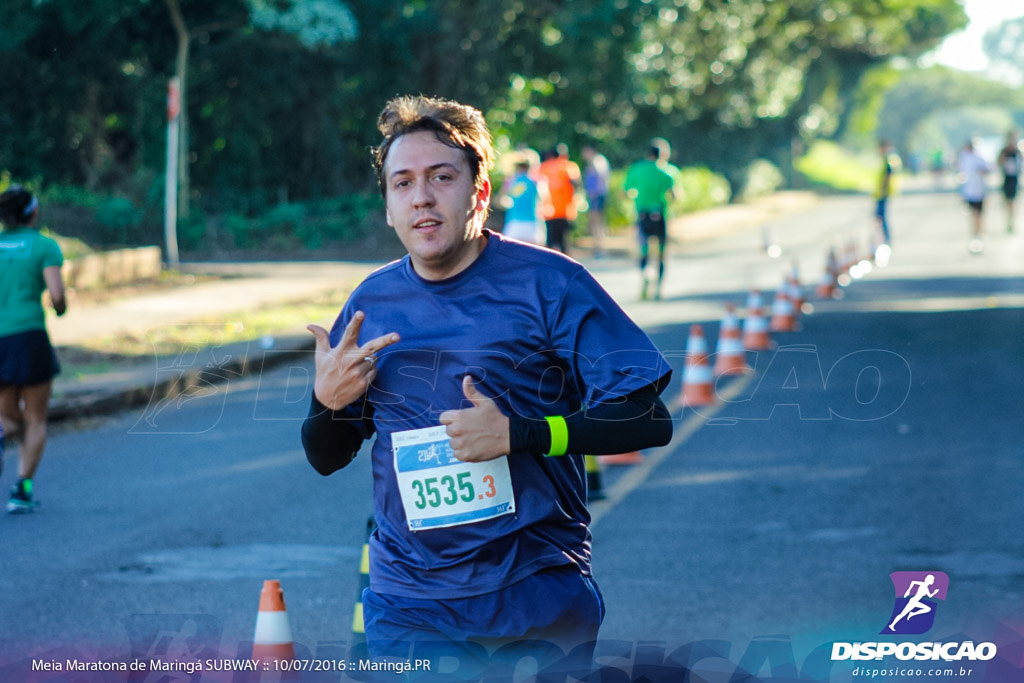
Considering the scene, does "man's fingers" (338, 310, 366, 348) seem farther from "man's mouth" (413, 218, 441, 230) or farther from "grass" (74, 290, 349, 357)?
"grass" (74, 290, 349, 357)

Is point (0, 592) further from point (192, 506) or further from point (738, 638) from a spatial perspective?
point (738, 638)

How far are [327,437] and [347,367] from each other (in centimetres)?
24

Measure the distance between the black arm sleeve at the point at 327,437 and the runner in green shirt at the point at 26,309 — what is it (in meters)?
5.39

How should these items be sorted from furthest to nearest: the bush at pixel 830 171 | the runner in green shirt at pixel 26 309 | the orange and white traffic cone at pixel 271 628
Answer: the bush at pixel 830 171, the runner in green shirt at pixel 26 309, the orange and white traffic cone at pixel 271 628

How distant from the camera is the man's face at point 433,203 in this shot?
324 cm

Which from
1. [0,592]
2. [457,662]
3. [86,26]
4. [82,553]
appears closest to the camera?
[457,662]

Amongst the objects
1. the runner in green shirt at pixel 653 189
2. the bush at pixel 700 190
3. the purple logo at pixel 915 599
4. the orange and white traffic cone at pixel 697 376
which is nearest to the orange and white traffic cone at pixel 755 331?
the orange and white traffic cone at pixel 697 376

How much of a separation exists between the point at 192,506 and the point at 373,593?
525 centimetres

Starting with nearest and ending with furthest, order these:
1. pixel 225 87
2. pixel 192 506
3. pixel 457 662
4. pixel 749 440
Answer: pixel 457 662
pixel 192 506
pixel 749 440
pixel 225 87

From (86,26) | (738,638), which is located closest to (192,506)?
(738,638)

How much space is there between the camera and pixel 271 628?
4035 mm

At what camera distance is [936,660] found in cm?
552

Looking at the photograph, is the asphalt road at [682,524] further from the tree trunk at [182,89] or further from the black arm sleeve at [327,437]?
the tree trunk at [182,89]

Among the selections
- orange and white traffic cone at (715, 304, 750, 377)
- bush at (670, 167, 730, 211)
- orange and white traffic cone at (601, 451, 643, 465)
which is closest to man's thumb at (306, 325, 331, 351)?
orange and white traffic cone at (601, 451, 643, 465)
